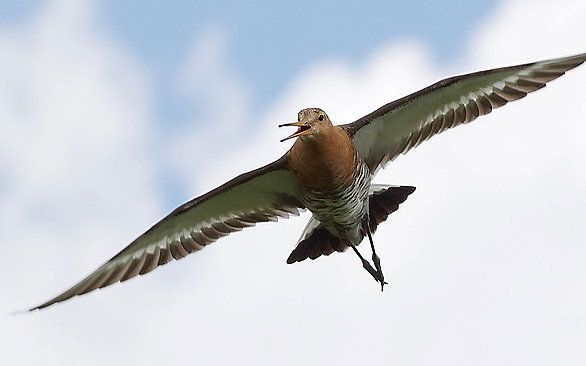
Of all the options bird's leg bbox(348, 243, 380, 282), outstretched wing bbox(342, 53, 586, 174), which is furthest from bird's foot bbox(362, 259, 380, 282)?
outstretched wing bbox(342, 53, 586, 174)

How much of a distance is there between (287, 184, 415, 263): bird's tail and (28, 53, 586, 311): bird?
0.01m

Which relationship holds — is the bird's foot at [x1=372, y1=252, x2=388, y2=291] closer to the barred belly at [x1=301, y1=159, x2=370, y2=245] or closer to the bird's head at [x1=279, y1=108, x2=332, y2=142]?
the barred belly at [x1=301, y1=159, x2=370, y2=245]

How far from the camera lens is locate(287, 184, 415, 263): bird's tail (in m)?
17.9

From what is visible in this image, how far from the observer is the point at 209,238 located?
18.2 m

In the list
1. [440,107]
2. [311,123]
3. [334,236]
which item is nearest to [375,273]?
[334,236]

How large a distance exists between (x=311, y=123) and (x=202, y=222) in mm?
3490

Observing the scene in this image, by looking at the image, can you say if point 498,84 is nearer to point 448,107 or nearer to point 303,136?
point 448,107

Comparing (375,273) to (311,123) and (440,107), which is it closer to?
(440,107)

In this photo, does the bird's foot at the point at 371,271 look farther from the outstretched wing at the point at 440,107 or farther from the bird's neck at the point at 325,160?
the bird's neck at the point at 325,160

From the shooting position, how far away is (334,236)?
58.9 feet

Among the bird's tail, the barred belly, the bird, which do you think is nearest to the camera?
the bird

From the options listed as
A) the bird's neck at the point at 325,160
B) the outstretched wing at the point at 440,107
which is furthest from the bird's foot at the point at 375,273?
the bird's neck at the point at 325,160

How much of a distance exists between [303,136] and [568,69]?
3733 mm

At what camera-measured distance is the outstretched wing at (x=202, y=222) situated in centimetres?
1748
